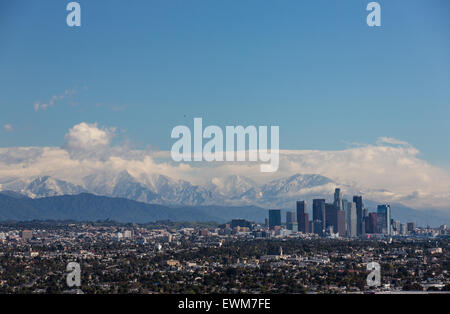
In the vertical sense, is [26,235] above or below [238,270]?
above

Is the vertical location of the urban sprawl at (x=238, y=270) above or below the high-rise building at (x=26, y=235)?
below

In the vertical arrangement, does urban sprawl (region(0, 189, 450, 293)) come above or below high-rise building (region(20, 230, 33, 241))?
below

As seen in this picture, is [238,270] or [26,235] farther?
[26,235]

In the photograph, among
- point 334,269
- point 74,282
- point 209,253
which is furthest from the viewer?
point 209,253

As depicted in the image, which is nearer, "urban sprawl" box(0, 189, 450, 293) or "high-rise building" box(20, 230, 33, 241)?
"urban sprawl" box(0, 189, 450, 293)

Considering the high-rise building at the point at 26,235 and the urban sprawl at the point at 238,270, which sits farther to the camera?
the high-rise building at the point at 26,235

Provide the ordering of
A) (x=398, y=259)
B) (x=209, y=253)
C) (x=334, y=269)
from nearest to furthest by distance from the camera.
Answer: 1. (x=334, y=269)
2. (x=398, y=259)
3. (x=209, y=253)
